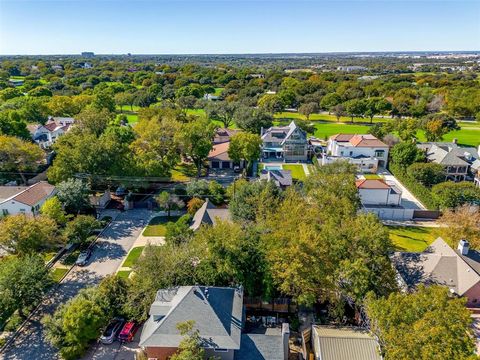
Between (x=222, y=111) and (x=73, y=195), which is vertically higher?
(x=222, y=111)

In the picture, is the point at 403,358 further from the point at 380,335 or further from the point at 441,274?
the point at 441,274

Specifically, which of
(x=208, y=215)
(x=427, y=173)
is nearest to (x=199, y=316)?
(x=208, y=215)

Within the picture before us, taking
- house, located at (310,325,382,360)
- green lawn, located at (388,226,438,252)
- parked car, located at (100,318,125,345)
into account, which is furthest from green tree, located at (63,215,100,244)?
green lawn, located at (388,226,438,252)

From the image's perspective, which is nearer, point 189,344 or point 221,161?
A: point 189,344

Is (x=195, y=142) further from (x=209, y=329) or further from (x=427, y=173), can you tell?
(x=209, y=329)

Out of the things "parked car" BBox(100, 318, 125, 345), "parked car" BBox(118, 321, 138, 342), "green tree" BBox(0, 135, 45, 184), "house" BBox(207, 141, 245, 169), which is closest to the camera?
"parked car" BBox(100, 318, 125, 345)

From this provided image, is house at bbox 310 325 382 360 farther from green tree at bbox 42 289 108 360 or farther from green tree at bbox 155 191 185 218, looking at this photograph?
green tree at bbox 155 191 185 218

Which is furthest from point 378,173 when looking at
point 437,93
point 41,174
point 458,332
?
point 437,93
